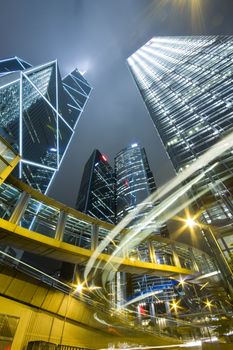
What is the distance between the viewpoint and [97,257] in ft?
36.7

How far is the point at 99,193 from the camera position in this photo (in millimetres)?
93562

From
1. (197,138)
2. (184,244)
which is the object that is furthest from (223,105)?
(184,244)

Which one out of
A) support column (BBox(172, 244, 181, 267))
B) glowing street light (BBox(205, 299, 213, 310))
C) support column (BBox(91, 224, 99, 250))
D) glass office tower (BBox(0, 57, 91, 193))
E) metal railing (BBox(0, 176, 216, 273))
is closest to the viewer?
metal railing (BBox(0, 176, 216, 273))

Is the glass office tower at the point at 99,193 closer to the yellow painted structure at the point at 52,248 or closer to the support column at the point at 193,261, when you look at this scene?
the support column at the point at 193,261

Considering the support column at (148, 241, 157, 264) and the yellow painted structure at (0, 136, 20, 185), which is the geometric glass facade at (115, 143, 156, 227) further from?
the yellow painted structure at (0, 136, 20, 185)

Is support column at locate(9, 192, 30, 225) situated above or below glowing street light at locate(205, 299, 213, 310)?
below

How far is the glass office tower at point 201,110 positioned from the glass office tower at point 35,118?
134 ft

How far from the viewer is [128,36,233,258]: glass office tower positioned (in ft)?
57.8

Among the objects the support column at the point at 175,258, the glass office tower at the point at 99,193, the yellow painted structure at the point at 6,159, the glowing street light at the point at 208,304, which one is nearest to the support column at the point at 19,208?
the yellow painted structure at the point at 6,159

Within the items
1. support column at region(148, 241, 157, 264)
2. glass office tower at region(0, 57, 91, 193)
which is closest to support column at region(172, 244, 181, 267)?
support column at region(148, 241, 157, 264)

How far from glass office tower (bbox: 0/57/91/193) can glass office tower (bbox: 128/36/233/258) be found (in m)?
40.7

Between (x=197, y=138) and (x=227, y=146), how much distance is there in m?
5.03

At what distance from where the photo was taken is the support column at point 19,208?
9.52 m

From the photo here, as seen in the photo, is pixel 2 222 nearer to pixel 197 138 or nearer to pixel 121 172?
pixel 197 138
